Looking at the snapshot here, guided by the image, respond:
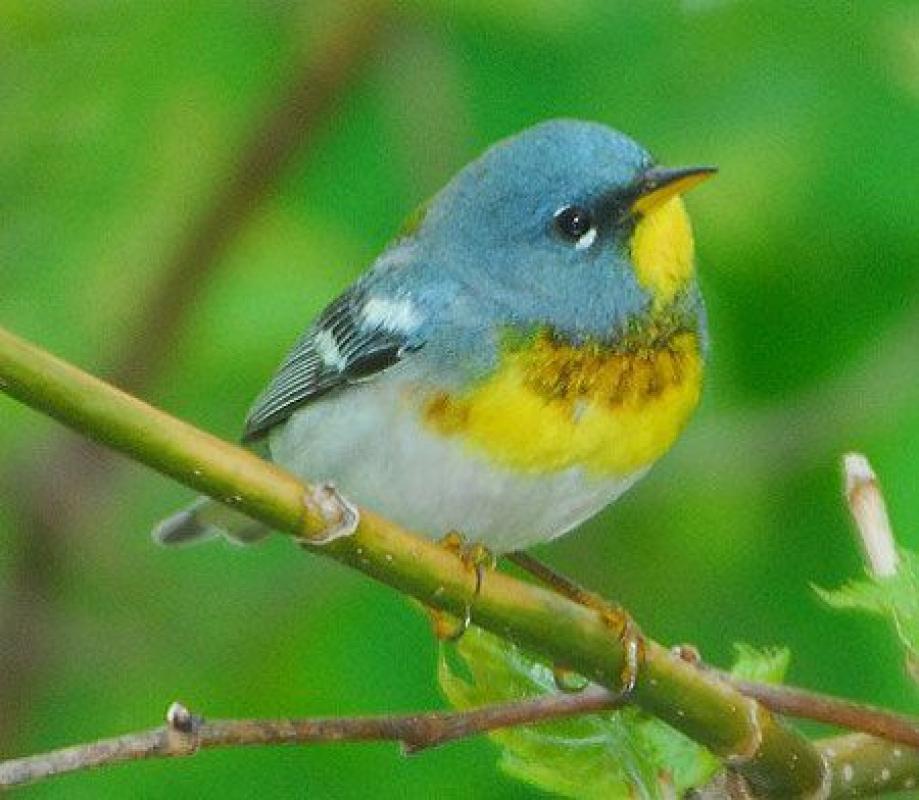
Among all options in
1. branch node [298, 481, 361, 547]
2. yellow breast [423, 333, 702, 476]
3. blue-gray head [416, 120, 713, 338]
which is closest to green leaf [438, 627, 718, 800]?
branch node [298, 481, 361, 547]

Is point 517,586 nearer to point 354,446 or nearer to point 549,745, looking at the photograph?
point 549,745

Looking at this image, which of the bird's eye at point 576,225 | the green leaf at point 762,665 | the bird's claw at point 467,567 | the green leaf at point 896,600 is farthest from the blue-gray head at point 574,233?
the green leaf at point 896,600

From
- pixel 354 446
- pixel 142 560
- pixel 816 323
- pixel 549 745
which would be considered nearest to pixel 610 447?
pixel 354 446

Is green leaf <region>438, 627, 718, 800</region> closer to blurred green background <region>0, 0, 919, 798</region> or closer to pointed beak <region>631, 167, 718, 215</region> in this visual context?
pointed beak <region>631, 167, 718, 215</region>

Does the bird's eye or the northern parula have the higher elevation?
the bird's eye

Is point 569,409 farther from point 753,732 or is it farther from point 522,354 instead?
point 753,732
